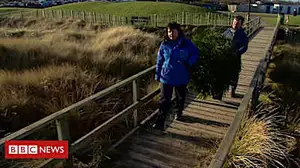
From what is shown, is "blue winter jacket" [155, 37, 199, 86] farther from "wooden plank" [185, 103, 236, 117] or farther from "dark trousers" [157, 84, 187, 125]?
"wooden plank" [185, 103, 236, 117]

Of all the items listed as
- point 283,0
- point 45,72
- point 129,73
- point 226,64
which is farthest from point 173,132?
point 283,0

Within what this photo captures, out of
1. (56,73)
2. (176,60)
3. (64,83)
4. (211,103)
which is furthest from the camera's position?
(56,73)

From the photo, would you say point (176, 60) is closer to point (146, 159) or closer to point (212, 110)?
point (146, 159)

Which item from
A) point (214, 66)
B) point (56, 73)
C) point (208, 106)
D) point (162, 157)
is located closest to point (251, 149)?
point (162, 157)

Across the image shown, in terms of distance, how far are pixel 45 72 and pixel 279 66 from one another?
924 centimetres

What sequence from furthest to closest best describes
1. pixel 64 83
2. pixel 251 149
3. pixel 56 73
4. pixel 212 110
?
1. pixel 56 73
2. pixel 64 83
3. pixel 212 110
4. pixel 251 149

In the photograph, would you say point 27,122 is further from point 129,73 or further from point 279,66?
point 279,66

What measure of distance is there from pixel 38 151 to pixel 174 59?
2266mm

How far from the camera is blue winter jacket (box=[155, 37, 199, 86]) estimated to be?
457 cm

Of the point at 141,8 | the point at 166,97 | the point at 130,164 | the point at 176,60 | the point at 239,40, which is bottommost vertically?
the point at 130,164

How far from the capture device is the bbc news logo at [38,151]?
3.50 m

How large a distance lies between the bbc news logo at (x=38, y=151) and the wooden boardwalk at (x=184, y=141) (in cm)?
87

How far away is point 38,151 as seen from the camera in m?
3.75

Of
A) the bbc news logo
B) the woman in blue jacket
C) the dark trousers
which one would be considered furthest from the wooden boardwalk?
the bbc news logo
